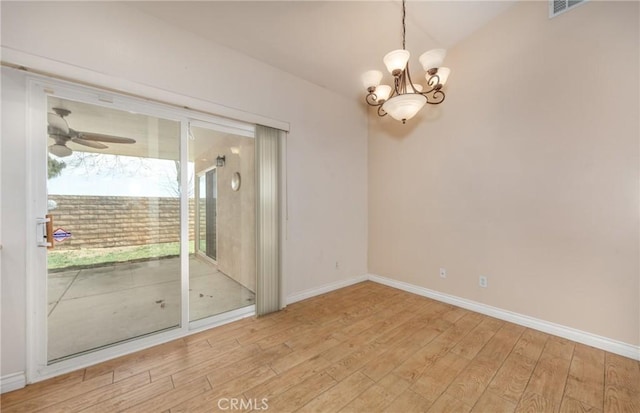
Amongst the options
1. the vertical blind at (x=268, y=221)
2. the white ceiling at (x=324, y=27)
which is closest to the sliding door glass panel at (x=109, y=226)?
the vertical blind at (x=268, y=221)

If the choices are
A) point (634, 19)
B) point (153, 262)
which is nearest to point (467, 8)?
point (634, 19)

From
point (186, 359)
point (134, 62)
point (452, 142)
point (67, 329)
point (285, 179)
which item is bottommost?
point (186, 359)

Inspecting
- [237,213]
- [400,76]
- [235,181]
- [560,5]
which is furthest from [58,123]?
[560,5]

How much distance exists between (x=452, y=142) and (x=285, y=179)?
2.34 m

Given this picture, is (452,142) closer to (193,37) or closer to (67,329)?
(193,37)

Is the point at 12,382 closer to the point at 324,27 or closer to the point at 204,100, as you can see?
the point at 204,100

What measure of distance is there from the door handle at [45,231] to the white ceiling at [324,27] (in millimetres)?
1996

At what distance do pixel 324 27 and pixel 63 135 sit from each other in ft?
8.91

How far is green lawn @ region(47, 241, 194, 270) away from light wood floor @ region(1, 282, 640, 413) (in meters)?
0.88

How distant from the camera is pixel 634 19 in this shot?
86.5 inches

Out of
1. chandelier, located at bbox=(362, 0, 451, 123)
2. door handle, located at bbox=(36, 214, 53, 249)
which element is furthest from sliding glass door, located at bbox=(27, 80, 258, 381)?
chandelier, located at bbox=(362, 0, 451, 123)

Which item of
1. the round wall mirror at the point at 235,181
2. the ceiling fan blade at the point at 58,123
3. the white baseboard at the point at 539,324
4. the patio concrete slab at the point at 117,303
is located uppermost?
the ceiling fan blade at the point at 58,123

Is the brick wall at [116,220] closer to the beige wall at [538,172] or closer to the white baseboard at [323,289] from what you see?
the white baseboard at [323,289]

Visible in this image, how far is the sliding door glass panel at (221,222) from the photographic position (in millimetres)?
2768
